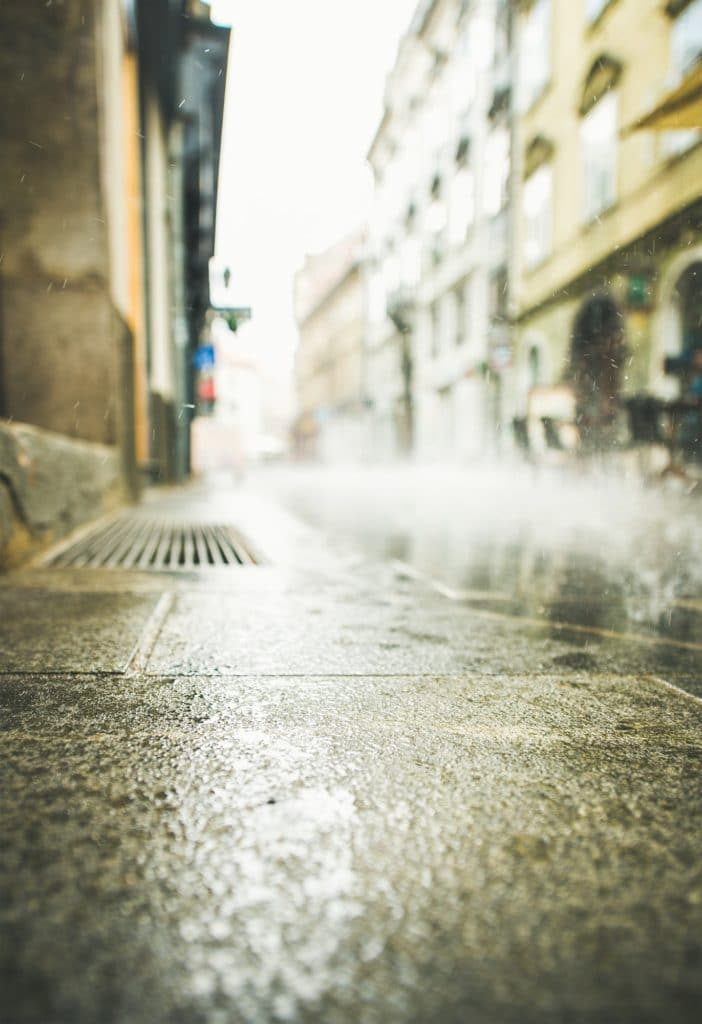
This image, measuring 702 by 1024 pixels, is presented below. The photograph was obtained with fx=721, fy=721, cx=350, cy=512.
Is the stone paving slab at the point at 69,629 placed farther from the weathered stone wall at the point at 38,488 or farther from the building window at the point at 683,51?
the building window at the point at 683,51

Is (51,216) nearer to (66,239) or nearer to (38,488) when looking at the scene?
(66,239)

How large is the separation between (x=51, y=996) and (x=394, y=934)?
0.31m

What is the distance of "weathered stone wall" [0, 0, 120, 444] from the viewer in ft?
17.4

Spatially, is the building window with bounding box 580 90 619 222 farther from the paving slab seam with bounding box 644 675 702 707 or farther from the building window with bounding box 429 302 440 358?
the paving slab seam with bounding box 644 675 702 707

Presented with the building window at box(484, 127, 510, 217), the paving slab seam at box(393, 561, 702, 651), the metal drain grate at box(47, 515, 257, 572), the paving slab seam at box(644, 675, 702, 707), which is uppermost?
the building window at box(484, 127, 510, 217)

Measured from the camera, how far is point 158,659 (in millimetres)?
1738

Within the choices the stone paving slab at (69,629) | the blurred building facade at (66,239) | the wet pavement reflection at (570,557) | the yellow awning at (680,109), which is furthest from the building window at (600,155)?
the stone paving slab at (69,629)

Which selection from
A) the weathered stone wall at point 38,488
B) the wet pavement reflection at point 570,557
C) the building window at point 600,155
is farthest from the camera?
the building window at point 600,155

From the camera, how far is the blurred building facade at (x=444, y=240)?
1722 cm

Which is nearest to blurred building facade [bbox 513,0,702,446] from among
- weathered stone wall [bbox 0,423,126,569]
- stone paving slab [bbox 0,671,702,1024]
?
weathered stone wall [bbox 0,423,126,569]

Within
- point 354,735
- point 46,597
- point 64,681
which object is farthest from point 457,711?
point 46,597

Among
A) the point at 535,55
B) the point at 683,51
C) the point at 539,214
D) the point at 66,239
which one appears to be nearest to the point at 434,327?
the point at 539,214

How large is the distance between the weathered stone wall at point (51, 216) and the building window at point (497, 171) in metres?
12.8

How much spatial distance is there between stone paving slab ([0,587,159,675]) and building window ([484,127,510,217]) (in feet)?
53.4
